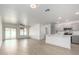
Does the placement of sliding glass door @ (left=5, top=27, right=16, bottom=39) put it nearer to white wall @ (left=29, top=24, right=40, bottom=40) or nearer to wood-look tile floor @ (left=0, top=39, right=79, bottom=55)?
wood-look tile floor @ (left=0, top=39, right=79, bottom=55)

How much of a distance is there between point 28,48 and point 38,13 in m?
1.03

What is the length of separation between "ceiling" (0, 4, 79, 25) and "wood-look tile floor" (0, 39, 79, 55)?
0.59m

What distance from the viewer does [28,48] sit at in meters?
2.87

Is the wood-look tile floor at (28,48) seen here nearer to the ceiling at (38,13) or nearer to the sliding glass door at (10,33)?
the sliding glass door at (10,33)

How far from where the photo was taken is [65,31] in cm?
290

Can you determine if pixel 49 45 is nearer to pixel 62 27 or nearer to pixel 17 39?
pixel 62 27

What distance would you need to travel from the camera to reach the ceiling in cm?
253

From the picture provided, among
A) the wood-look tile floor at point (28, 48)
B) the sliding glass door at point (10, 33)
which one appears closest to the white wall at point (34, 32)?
the wood-look tile floor at point (28, 48)

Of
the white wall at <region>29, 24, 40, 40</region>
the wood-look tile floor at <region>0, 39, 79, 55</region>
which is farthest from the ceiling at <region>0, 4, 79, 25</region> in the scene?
the wood-look tile floor at <region>0, 39, 79, 55</region>

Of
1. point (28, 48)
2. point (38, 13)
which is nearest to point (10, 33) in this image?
point (28, 48)

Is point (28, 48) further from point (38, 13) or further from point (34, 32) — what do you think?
point (38, 13)

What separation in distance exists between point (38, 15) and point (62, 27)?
763mm
